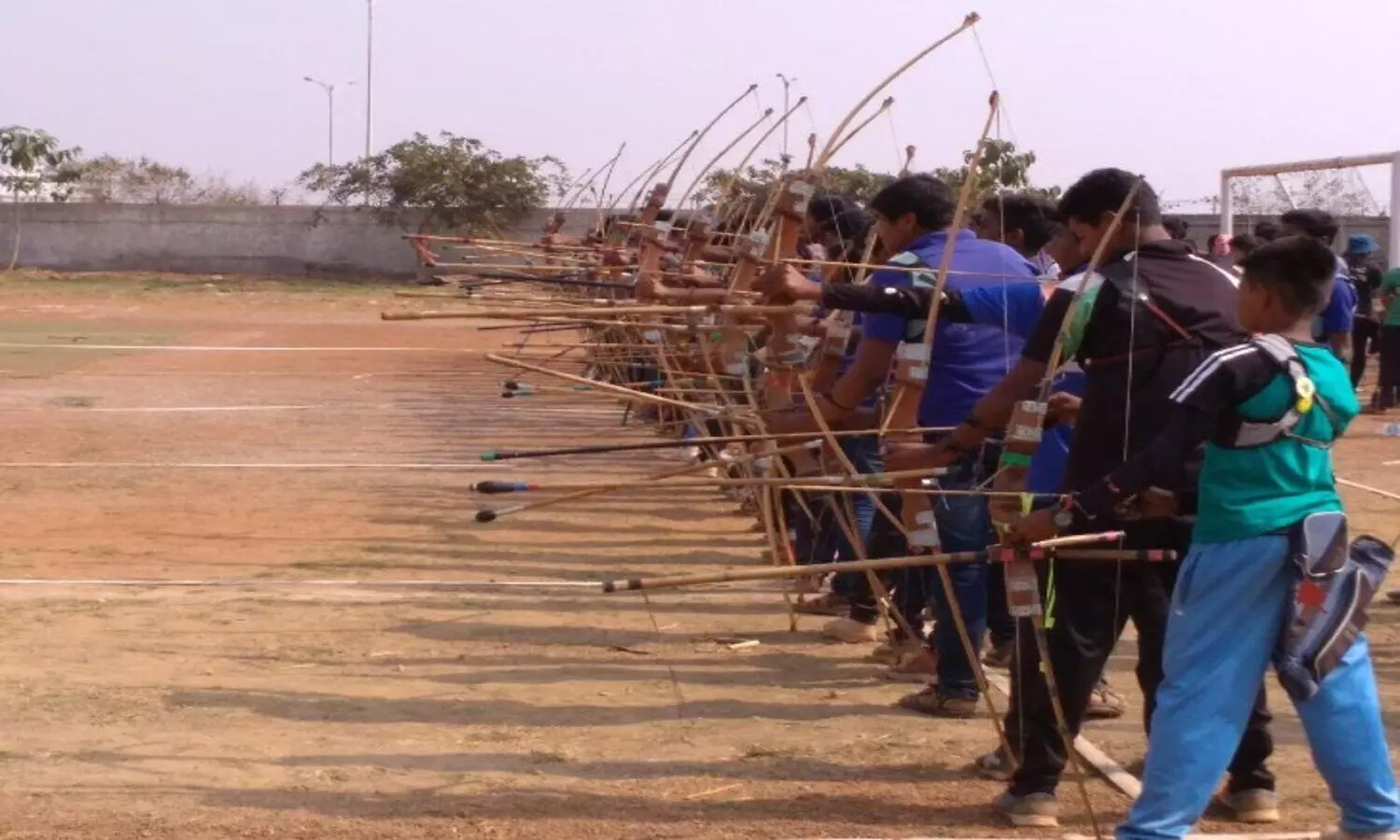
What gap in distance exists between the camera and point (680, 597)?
8398 millimetres

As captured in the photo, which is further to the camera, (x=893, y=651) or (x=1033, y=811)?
(x=893, y=651)

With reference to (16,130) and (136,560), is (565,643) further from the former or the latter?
(16,130)

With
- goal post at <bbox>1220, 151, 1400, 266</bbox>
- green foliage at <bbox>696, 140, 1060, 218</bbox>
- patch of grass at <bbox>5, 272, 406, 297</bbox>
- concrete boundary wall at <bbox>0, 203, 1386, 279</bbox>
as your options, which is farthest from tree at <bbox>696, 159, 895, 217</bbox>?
concrete boundary wall at <bbox>0, 203, 1386, 279</bbox>

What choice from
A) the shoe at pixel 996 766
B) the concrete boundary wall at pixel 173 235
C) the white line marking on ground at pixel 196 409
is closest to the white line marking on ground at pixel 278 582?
the shoe at pixel 996 766

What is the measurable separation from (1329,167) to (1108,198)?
15.8m

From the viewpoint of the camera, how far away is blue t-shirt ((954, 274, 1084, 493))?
5480mm

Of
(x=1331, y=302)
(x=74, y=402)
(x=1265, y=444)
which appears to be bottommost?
(x=74, y=402)

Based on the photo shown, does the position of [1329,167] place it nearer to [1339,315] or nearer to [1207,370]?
[1339,315]

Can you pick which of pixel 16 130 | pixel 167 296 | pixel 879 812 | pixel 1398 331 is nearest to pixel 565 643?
pixel 879 812

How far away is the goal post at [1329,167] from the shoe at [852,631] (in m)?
12.6

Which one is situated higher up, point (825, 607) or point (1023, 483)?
point (1023, 483)

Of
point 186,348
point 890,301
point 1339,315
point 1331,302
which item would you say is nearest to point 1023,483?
Answer: point 890,301

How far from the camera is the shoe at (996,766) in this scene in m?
5.23

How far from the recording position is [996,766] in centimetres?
527
